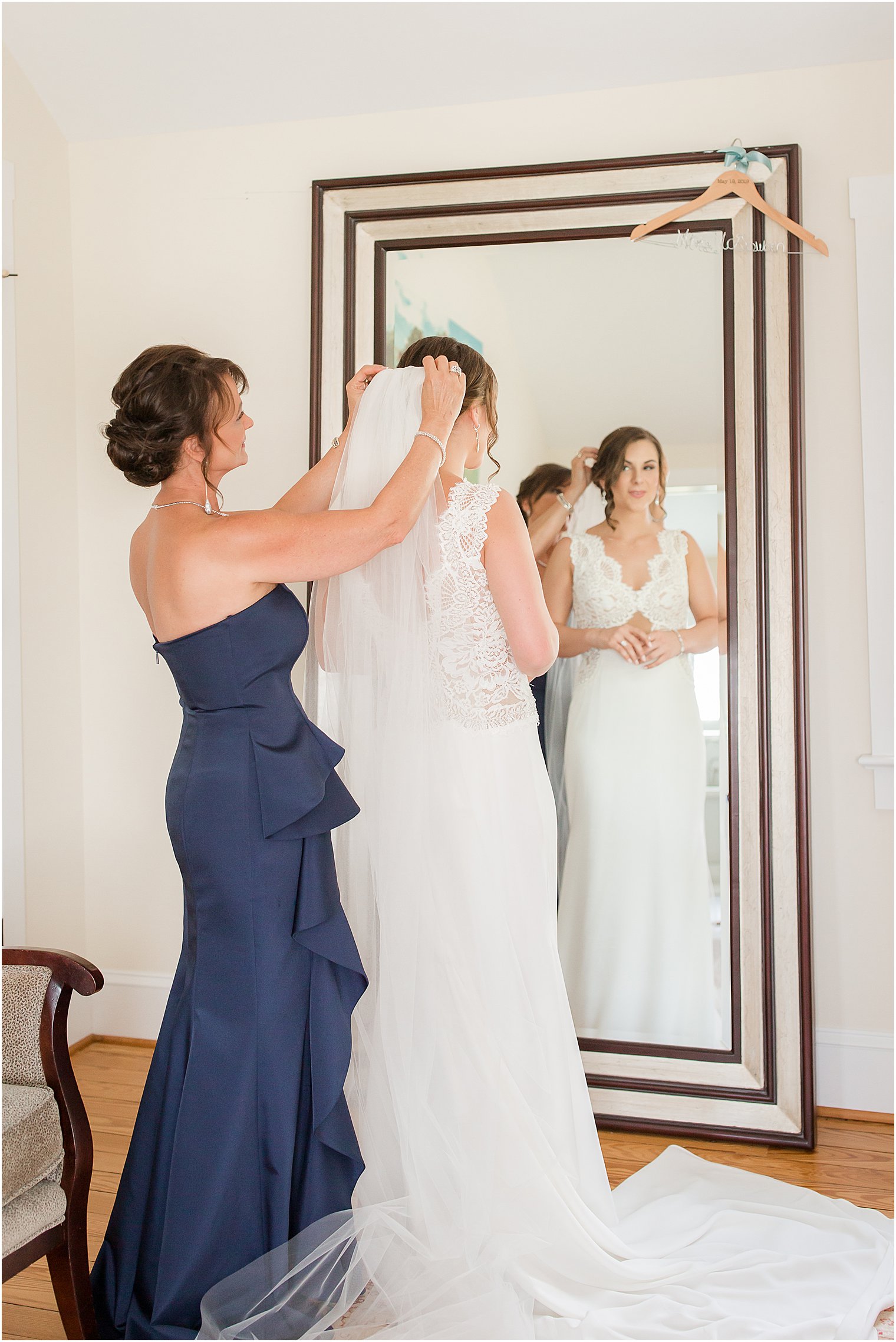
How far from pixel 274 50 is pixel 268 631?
1853 mm

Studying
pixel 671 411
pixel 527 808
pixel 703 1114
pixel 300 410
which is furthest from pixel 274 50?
pixel 703 1114

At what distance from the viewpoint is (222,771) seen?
5.97 feet

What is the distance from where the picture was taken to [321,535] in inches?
69.5

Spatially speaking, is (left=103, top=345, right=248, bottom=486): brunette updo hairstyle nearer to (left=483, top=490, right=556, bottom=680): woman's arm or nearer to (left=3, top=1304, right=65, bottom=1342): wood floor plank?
(left=483, top=490, right=556, bottom=680): woman's arm

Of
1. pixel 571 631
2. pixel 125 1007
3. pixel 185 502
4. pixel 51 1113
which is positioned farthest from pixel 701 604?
pixel 125 1007

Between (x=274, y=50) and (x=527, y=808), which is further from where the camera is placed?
(x=274, y=50)

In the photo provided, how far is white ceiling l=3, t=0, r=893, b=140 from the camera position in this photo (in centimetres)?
249

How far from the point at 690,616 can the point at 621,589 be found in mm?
196

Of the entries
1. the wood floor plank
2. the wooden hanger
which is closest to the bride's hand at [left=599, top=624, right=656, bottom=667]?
the wooden hanger

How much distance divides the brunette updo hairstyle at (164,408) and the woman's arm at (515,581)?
570mm

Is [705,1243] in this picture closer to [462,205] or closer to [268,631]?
[268,631]

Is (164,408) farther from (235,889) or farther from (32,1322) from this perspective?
(32,1322)

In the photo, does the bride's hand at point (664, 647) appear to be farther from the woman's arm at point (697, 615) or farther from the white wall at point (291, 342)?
the white wall at point (291, 342)

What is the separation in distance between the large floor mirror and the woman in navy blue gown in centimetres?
92
